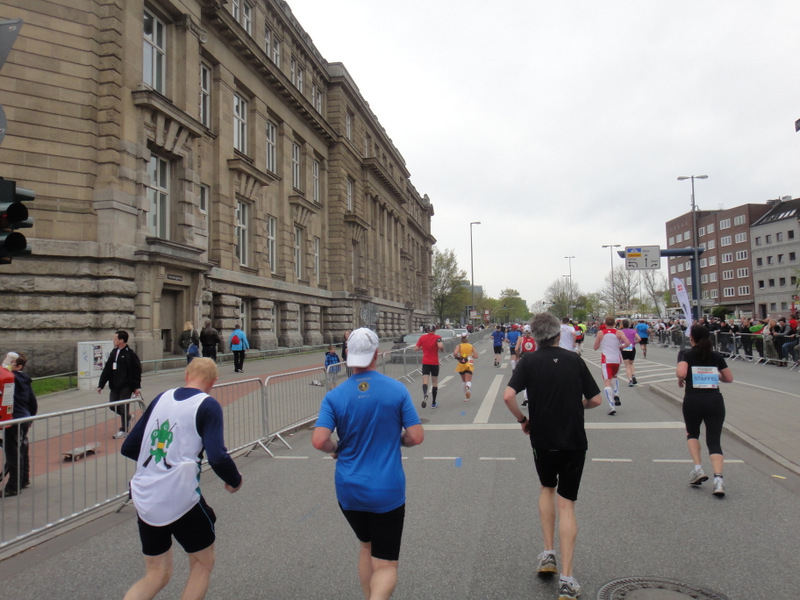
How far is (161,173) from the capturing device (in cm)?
2056

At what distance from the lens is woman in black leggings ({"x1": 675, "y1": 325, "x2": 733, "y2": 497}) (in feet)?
19.0

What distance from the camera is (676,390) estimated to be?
13.1 metres

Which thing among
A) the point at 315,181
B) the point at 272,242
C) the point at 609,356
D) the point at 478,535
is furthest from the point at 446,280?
the point at 478,535

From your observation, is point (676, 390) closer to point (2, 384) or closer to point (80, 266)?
point (2, 384)

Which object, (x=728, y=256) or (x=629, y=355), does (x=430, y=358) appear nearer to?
(x=629, y=355)

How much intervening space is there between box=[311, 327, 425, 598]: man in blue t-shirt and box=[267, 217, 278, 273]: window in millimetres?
27960

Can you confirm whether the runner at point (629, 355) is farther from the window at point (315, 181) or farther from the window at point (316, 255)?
the window at point (315, 181)

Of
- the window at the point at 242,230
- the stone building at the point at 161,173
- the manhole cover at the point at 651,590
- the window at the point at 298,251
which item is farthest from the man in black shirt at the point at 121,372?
the window at the point at 298,251

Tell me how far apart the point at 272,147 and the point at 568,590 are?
30595 mm

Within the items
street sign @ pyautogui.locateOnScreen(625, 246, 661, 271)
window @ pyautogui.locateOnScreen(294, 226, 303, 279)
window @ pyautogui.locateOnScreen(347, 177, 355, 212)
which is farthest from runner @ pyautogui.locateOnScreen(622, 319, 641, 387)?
window @ pyautogui.locateOnScreen(347, 177, 355, 212)

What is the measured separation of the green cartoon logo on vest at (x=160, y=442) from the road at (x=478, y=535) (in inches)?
47.1

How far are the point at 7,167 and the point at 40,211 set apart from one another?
138 centimetres

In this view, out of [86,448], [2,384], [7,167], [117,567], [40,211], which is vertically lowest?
[117,567]

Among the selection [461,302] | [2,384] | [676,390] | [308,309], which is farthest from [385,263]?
[2,384]
